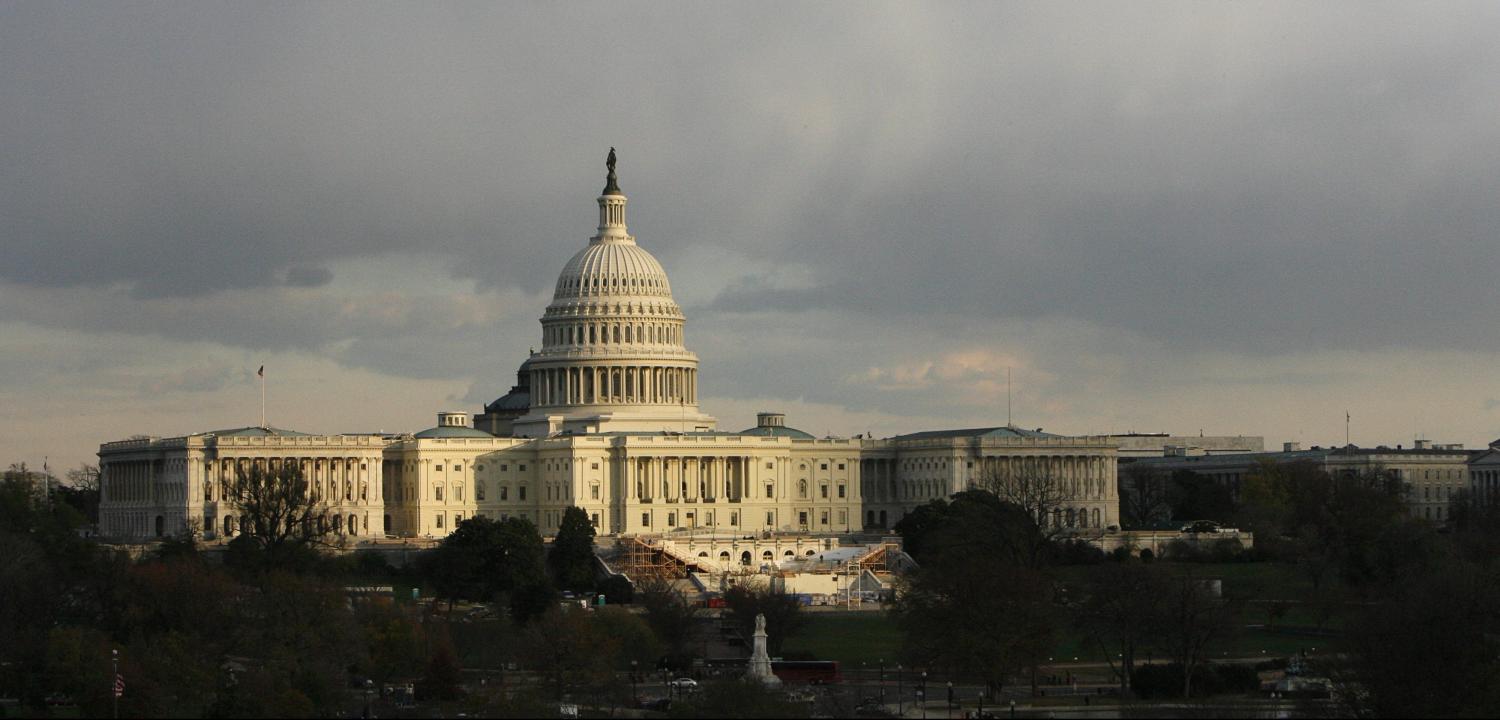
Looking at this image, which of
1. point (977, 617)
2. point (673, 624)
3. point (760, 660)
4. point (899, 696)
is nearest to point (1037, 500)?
point (673, 624)

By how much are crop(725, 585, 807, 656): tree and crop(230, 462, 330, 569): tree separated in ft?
69.9

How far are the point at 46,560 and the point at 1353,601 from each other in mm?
56248

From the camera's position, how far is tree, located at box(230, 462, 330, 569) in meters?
149

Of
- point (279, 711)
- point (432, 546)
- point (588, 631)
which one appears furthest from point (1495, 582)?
point (432, 546)

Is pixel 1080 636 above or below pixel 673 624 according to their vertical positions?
below

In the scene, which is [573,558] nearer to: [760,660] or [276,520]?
[276,520]

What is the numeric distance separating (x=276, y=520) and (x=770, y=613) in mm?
35837

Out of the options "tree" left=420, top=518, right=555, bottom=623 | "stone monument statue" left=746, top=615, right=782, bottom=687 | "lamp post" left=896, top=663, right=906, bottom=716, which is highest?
"tree" left=420, top=518, right=555, bottom=623

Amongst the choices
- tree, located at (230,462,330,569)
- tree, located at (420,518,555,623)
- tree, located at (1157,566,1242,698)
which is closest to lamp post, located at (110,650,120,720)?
tree, located at (1157,566,1242,698)

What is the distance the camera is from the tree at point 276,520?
14925cm

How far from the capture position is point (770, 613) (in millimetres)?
131875

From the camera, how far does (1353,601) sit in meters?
144

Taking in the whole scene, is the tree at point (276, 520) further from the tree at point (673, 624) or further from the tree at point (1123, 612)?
the tree at point (1123, 612)

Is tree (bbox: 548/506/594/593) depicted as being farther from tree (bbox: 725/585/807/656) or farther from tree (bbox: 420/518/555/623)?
tree (bbox: 725/585/807/656)
